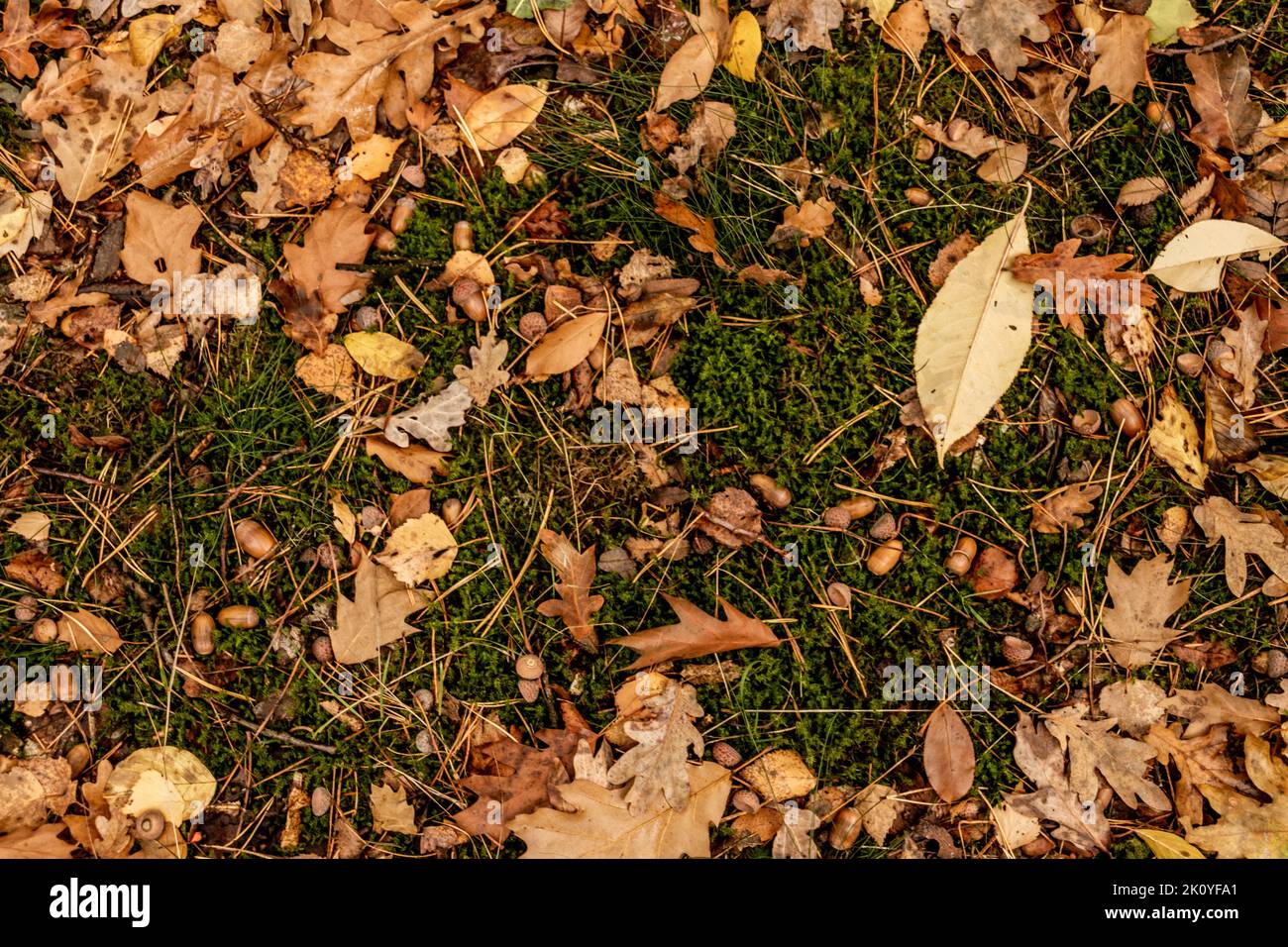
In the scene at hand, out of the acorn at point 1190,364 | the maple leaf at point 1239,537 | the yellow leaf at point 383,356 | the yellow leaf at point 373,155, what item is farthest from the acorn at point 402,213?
the maple leaf at point 1239,537

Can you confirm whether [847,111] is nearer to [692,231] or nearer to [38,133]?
[692,231]

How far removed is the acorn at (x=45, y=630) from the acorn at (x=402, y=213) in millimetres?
1820

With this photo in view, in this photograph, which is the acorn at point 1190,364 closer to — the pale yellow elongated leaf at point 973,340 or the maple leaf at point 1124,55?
the pale yellow elongated leaf at point 973,340

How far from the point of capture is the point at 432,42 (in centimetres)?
297

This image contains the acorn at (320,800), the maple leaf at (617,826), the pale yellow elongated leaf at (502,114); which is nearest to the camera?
the maple leaf at (617,826)

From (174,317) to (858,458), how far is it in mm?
2462

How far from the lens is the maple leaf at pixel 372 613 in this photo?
2912 millimetres

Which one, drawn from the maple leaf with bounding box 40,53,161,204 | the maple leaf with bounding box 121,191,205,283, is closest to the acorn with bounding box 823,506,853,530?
the maple leaf with bounding box 121,191,205,283

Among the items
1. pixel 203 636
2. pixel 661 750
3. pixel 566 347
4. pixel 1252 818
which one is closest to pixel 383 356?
pixel 566 347

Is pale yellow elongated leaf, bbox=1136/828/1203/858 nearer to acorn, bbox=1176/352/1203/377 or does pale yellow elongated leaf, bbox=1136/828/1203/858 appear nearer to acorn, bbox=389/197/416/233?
acorn, bbox=1176/352/1203/377

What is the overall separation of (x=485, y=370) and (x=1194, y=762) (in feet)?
9.10

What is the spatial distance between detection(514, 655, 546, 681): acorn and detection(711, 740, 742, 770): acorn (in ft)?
2.12

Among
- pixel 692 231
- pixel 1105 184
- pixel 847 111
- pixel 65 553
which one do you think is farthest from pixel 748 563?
pixel 65 553

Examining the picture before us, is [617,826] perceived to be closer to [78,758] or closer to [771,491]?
[771,491]
